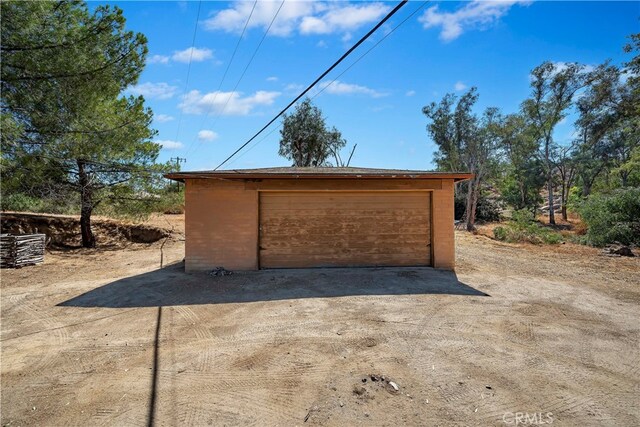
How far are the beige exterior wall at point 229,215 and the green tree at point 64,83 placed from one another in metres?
3.95

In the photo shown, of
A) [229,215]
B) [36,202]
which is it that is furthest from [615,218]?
[36,202]

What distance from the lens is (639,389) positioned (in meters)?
3.30

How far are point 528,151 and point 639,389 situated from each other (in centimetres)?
2560

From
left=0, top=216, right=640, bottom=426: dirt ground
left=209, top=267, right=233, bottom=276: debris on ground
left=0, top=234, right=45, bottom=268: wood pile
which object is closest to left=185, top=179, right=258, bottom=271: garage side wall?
left=209, top=267, right=233, bottom=276: debris on ground

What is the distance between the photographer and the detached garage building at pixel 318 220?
8438 millimetres

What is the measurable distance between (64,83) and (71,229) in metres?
8.43

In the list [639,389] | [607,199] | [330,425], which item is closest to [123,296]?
[330,425]

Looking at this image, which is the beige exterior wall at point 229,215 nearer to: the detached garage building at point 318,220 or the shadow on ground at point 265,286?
the detached garage building at point 318,220

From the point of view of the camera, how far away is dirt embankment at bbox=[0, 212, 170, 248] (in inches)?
531

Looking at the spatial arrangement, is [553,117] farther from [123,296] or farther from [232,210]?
[123,296]

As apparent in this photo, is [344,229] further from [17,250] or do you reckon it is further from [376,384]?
[17,250]

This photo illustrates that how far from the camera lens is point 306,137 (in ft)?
89.6

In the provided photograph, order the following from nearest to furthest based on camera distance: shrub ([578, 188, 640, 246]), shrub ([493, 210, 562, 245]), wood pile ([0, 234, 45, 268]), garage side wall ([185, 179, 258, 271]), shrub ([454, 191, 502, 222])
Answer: garage side wall ([185, 179, 258, 271]) → wood pile ([0, 234, 45, 268]) → shrub ([578, 188, 640, 246]) → shrub ([493, 210, 562, 245]) → shrub ([454, 191, 502, 222])

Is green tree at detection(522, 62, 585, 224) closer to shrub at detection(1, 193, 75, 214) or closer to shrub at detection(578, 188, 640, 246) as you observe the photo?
shrub at detection(578, 188, 640, 246)
